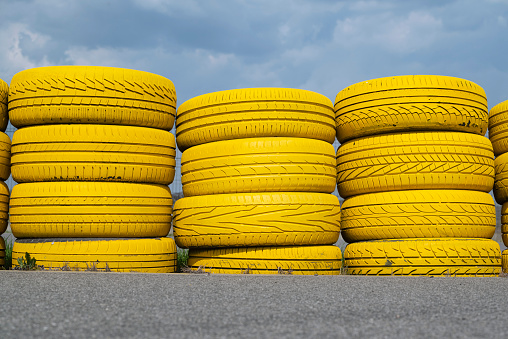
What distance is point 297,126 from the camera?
4.92 m

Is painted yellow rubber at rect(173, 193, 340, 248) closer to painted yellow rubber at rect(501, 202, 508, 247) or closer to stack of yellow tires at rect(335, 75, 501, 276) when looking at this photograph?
stack of yellow tires at rect(335, 75, 501, 276)

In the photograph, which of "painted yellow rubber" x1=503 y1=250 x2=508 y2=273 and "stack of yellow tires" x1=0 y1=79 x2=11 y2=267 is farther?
"painted yellow rubber" x1=503 y1=250 x2=508 y2=273

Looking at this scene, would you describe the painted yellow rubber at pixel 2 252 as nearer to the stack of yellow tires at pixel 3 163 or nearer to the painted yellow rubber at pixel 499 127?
the stack of yellow tires at pixel 3 163

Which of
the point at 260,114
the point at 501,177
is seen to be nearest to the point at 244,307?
the point at 260,114

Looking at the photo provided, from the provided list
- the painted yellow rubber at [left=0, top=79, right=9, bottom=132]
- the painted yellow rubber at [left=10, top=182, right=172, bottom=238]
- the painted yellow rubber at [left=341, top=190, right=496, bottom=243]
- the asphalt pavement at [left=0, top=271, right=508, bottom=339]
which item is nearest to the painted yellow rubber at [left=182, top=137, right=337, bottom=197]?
the painted yellow rubber at [left=341, top=190, right=496, bottom=243]

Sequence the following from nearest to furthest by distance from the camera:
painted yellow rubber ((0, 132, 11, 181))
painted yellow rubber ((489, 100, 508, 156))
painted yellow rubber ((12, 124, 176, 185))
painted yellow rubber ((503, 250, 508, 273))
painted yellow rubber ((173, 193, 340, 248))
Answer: painted yellow rubber ((173, 193, 340, 248)) < painted yellow rubber ((12, 124, 176, 185)) < painted yellow rubber ((0, 132, 11, 181)) < painted yellow rubber ((503, 250, 508, 273)) < painted yellow rubber ((489, 100, 508, 156))

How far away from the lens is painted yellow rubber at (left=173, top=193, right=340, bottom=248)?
4.66 metres

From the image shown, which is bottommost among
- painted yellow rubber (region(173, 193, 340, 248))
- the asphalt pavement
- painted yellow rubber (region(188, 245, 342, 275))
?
the asphalt pavement

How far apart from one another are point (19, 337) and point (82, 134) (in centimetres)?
311

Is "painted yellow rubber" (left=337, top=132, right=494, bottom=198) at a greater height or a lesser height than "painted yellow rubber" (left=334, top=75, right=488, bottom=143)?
lesser

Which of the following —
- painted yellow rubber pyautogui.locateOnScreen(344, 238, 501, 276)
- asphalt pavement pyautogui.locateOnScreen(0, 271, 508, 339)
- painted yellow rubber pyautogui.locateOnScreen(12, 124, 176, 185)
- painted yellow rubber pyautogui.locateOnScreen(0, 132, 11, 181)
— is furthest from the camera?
painted yellow rubber pyautogui.locateOnScreen(0, 132, 11, 181)

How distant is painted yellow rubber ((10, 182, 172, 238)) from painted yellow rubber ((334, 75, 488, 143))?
7.52 ft

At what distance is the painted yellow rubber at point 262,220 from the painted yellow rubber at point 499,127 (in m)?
2.24

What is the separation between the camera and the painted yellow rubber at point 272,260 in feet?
15.4
